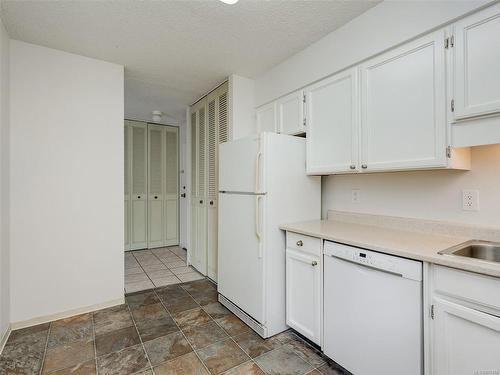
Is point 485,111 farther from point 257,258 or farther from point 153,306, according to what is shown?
point 153,306

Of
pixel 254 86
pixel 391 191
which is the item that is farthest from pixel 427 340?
A: pixel 254 86

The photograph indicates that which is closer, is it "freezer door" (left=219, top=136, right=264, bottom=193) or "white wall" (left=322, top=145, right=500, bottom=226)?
"white wall" (left=322, top=145, right=500, bottom=226)

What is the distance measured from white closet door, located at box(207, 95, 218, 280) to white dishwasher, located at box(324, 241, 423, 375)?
5.71 ft

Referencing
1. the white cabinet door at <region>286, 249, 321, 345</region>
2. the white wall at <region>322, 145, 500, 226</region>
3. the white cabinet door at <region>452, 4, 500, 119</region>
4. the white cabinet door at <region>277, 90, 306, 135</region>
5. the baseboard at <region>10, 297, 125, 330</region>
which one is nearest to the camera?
the white cabinet door at <region>452, 4, 500, 119</region>

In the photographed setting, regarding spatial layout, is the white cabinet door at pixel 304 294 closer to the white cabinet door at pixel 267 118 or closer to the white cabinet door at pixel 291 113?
the white cabinet door at pixel 291 113

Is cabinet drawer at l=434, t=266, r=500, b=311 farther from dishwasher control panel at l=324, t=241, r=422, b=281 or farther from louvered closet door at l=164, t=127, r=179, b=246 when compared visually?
louvered closet door at l=164, t=127, r=179, b=246

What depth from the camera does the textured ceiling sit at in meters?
1.77

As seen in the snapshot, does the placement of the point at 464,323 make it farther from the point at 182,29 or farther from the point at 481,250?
the point at 182,29

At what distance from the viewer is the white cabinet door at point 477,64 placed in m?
1.26

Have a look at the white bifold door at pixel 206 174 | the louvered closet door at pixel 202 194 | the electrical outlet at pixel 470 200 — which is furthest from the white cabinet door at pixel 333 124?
the louvered closet door at pixel 202 194

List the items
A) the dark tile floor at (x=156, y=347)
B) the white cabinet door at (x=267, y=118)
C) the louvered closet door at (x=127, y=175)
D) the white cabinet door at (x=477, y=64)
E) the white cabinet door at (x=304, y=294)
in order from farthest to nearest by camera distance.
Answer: the louvered closet door at (x=127, y=175) → the white cabinet door at (x=267, y=118) → the white cabinet door at (x=304, y=294) → the dark tile floor at (x=156, y=347) → the white cabinet door at (x=477, y=64)

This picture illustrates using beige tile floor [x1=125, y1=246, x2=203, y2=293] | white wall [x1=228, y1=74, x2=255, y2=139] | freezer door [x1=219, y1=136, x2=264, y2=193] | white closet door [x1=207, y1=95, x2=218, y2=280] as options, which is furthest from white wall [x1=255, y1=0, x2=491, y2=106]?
beige tile floor [x1=125, y1=246, x2=203, y2=293]

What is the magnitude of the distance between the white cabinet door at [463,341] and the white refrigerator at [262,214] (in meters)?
1.11

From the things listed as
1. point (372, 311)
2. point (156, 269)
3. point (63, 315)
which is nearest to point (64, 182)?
point (63, 315)
